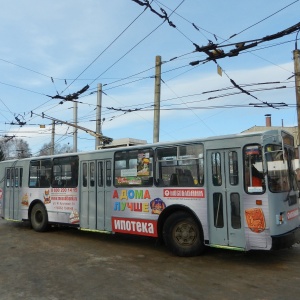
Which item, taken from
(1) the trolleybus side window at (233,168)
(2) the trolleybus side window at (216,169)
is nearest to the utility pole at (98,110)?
(2) the trolleybus side window at (216,169)

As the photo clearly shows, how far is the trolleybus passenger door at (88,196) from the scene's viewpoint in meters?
10.6

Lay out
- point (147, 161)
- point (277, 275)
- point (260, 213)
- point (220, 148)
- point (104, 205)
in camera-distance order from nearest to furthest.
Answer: point (277, 275) < point (260, 213) < point (220, 148) < point (147, 161) < point (104, 205)

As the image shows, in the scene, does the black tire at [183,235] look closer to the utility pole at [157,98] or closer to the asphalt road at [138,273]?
the asphalt road at [138,273]

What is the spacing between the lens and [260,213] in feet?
23.6

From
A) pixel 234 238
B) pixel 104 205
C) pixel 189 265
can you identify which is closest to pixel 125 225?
pixel 104 205

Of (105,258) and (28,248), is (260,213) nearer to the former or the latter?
(105,258)

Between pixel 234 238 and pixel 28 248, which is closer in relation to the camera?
pixel 234 238

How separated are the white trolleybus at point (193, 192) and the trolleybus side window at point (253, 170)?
0.02 metres

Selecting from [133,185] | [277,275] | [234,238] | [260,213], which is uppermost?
[133,185]

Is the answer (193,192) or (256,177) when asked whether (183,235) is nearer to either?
(193,192)

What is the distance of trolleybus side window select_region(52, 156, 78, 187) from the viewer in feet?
37.4

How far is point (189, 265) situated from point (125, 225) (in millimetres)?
2597

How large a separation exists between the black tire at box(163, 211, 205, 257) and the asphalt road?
199 mm

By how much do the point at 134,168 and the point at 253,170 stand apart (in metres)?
3.29
